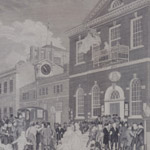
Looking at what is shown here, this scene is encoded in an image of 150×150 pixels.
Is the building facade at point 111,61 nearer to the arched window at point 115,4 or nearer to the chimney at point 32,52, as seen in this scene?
the arched window at point 115,4

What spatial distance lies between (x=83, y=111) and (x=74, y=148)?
836 mm

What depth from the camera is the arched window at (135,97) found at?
23.6ft

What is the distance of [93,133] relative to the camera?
7.75 metres

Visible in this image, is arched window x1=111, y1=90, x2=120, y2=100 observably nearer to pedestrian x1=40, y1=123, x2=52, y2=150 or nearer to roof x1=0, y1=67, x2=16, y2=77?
pedestrian x1=40, y1=123, x2=52, y2=150

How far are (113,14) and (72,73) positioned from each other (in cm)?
161

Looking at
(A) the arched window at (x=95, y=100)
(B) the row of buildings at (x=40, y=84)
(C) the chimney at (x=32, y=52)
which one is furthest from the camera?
(C) the chimney at (x=32, y=52)

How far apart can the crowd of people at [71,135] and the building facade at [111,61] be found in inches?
9.0

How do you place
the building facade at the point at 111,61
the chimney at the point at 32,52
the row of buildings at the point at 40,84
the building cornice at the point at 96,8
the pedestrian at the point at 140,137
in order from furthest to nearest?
1. the chimney at the point at 32,52
2. the row of buildings at the point at 40,84
3. the building cornice at the point at 96,8
4. the building facade at the point at 111,61
5. the pedestrian at the point at 140,137

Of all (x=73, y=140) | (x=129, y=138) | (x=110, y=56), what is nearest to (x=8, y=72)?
(x=73, y=140)

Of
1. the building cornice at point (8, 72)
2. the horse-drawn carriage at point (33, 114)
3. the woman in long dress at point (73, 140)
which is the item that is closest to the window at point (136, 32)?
the woman in long dress at point (73, 140)

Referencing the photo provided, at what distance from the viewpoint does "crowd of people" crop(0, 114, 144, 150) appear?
7.39 metres

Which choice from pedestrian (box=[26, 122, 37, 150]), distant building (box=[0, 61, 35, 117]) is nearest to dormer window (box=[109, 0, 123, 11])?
distant building (box=[0, 61, 35, 117])

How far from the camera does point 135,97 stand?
7.26 metres

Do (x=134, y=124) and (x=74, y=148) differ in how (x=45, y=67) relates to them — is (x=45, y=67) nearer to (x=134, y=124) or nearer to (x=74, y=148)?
(x=74, y=148)
